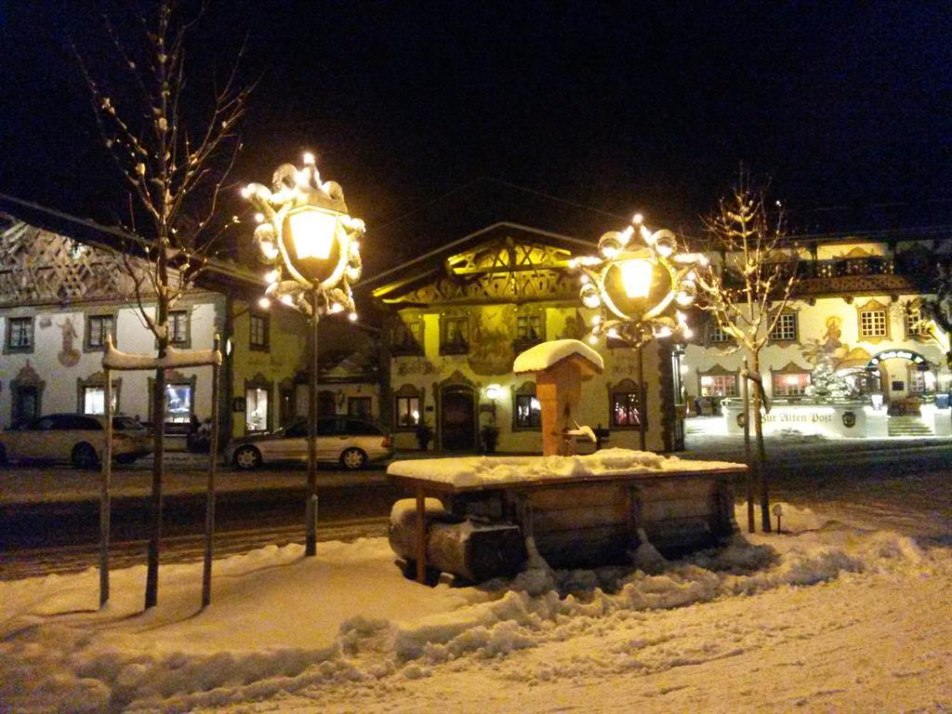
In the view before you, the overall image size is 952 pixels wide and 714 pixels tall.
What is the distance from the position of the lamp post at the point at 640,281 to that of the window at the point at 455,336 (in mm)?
20287

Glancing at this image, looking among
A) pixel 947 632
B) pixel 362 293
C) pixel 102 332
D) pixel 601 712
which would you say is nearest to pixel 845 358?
pixel 362 293

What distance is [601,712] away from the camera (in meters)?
4.68

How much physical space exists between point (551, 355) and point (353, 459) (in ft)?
49.7

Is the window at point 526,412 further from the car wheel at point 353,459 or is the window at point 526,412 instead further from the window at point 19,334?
the window at point 19,334

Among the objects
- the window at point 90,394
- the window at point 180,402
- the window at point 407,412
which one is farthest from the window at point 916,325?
the window at point 90,394

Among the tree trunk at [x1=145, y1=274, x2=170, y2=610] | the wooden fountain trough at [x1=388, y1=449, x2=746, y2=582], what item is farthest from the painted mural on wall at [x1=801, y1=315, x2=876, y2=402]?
the tree trunk at [x1=145, y1=274, x2=170, y2=610]

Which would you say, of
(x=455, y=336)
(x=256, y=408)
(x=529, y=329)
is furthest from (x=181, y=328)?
(x=529, y=329)

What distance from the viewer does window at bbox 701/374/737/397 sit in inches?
1877

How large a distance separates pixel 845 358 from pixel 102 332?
38.1m

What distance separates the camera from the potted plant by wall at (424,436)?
31.5 m

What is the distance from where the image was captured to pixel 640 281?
11039 mm

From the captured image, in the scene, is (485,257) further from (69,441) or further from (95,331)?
(69,441)

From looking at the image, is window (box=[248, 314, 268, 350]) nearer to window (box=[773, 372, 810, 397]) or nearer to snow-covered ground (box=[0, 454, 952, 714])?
snow-covered ground (box=[0, 454, 952, 714])

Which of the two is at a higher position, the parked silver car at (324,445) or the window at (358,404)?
the window at (358,404)
